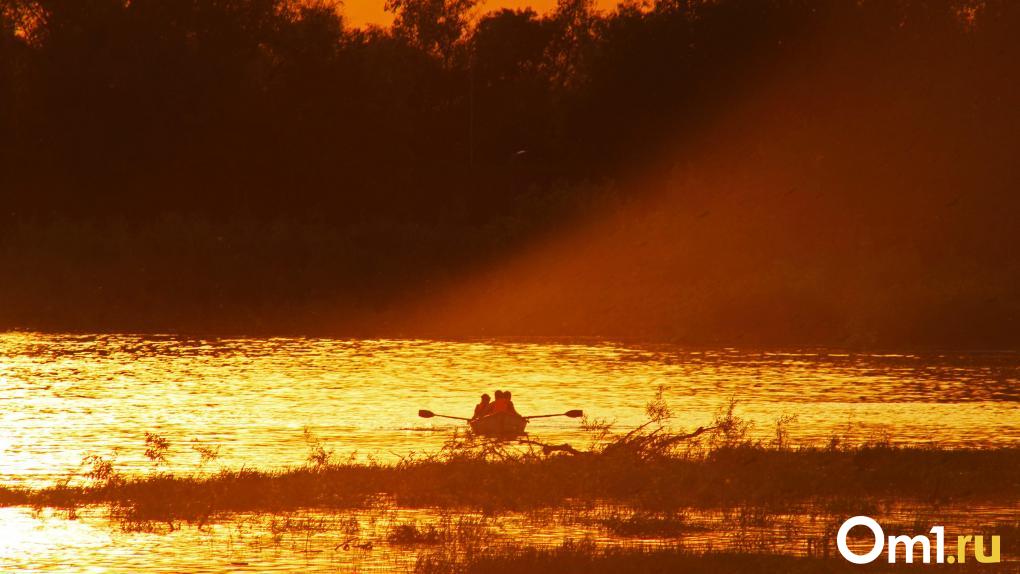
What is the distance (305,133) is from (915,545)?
63.2 metres

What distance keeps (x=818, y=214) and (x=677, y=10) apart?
16.0 m

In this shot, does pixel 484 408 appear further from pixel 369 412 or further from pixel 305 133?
pixel 305 133

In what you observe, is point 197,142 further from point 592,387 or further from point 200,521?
point 200,521

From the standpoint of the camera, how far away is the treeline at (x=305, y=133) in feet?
225

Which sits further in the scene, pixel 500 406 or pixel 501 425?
pixel 500 406

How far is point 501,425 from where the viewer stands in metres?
30.1

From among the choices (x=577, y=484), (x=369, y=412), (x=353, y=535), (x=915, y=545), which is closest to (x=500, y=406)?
(x=577, y=484)

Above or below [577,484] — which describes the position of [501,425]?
above

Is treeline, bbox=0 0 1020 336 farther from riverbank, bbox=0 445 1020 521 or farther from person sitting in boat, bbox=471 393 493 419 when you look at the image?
riverbank, bbox=0 445 1020 521

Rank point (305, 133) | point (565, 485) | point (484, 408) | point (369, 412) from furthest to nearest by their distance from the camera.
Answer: point (305, 133) → point (369, 412) → point (484, 408) → point (565, 485)

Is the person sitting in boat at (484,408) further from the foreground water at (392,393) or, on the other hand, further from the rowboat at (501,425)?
the foreground water at (392,393)

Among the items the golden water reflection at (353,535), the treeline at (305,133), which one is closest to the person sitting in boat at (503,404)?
the golden water reflection at (353,535)

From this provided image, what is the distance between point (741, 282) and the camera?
62.3m

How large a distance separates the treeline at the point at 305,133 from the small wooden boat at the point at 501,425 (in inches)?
1461
